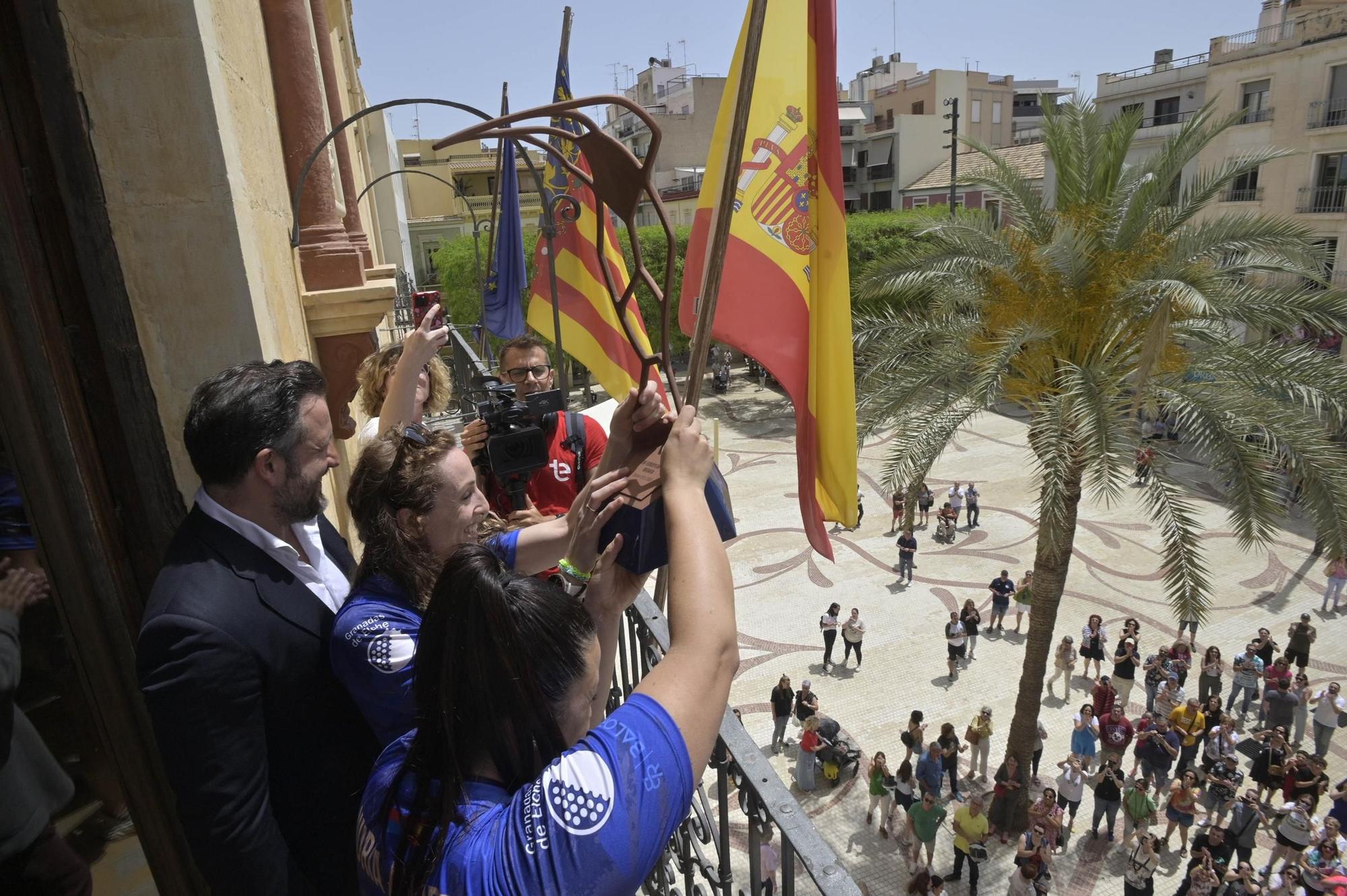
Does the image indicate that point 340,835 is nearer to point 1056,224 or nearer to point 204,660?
point 204,660

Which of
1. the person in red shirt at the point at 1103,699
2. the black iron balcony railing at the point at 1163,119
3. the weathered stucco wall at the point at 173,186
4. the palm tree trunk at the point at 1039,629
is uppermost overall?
the black iron balcony railing at the point at 1163,119

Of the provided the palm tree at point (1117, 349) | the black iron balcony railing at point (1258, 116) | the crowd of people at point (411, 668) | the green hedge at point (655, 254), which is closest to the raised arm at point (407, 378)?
the crowd of people at point (411, 668)

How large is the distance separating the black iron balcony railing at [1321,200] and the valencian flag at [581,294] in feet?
73.3

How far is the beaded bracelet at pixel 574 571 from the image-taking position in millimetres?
1730

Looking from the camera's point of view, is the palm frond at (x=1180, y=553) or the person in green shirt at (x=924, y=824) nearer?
the palm frond at (x=1180, y=553)

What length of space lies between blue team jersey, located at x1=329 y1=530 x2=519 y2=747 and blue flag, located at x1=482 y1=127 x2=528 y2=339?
550 centimetres

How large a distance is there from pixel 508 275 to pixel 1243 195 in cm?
2347

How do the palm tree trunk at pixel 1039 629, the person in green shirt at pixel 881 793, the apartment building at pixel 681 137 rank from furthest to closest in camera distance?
1. the apartment building at pixel 681 137
2. the person in green shirt at pixel 881 793
3. the palm tree trunk at pixel 1039 629

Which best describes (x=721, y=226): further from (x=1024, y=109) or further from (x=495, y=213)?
(x=1024, y=109)

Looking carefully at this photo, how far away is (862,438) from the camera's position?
833 centimetres

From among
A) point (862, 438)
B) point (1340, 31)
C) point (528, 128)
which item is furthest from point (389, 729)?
point (1340, 31)

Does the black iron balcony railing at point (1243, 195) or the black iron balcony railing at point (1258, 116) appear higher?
the black iron balcony railing at point (1258, 116)

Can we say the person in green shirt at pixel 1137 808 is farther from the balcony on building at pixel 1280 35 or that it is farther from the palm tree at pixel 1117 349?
the balcony on building at pixel 1280 35

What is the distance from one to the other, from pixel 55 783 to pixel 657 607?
1517mm
